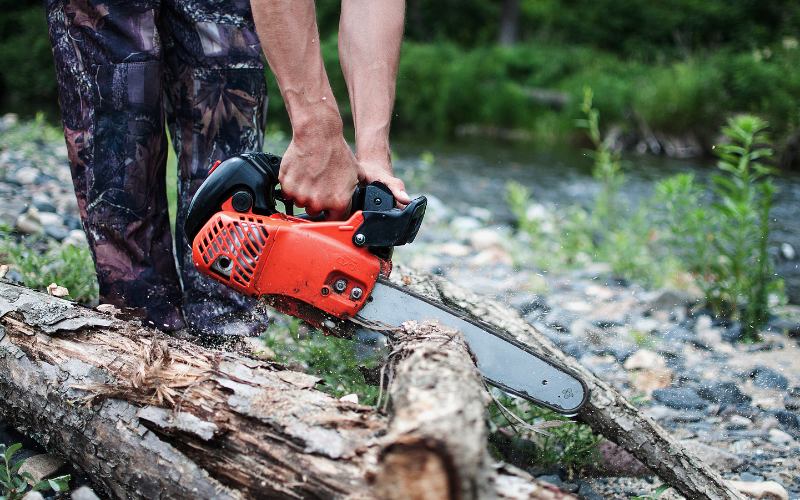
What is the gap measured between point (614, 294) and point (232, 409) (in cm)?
326

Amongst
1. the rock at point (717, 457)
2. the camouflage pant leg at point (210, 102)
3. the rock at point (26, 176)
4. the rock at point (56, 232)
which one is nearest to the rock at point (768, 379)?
the rock at point (717, 457)

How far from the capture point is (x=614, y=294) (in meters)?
4.27

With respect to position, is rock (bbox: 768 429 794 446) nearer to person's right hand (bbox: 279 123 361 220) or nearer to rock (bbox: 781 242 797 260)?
person's right hand (bbox: 279 123 361 220)

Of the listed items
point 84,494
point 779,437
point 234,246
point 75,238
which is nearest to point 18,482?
→ point 84,494

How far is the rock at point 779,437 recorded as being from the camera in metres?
2.47

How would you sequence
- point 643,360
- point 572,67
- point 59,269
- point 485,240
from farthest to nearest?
1. point 572,67
2. point 485,240
3. point 643,360
4. point 59,269

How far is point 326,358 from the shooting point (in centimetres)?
237

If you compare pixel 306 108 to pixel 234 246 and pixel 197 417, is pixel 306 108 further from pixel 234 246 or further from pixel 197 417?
pixel 197 417

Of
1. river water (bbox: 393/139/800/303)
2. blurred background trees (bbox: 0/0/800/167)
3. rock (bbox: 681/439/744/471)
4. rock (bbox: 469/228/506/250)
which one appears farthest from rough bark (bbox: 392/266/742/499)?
blurred background trees (bbox: 0/0/800/167)

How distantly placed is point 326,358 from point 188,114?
98cm

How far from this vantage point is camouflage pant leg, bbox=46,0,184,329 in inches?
88.5

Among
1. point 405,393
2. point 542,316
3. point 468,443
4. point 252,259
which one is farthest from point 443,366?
point 542,316

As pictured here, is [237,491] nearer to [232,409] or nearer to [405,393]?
[232,409]

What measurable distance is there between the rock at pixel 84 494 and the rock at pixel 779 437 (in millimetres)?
2194
